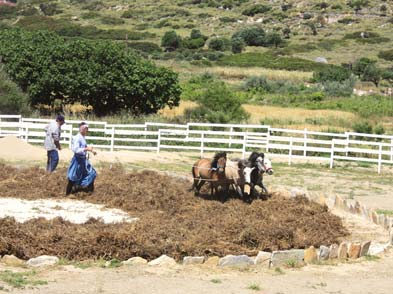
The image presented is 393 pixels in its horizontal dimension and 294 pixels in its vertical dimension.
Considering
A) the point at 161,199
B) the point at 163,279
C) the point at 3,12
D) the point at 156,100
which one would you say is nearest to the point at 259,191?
the point at 161,199

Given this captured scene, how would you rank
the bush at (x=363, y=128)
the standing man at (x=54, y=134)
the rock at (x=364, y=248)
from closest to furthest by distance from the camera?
the rock at (x=364, y=248) < the standing man at (x=54, y=134) < the bush at (x=363, y=128)

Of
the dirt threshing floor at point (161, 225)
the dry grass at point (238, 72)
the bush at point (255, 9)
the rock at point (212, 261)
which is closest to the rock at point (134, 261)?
the dirt threshing floor at point (161, 225)

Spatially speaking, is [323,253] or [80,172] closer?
[323,253]

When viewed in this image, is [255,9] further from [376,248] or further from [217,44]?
[376,248]

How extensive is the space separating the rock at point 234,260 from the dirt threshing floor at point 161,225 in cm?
50

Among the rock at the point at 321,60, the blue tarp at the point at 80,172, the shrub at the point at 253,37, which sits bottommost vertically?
the blue tarp at the point at 80,172

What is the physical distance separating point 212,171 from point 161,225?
306cm

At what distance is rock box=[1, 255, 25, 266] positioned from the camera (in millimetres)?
10185

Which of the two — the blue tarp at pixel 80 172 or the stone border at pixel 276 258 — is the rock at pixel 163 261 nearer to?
the stone border at pixel 276 258

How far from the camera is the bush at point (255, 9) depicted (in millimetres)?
130875

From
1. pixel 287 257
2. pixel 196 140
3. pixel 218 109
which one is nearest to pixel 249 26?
pixel 218 109

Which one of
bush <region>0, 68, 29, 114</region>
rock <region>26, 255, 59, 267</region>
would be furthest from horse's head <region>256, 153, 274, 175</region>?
bush <region>0, 68, 29, 114</region>

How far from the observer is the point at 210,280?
9.86 meters

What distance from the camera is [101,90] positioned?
39.0 meters
